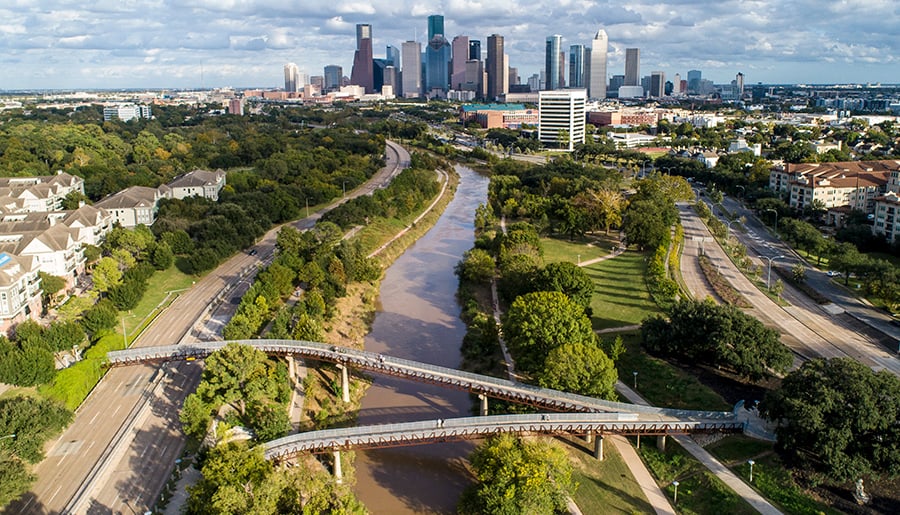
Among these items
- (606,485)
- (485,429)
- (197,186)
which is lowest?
(606,485)

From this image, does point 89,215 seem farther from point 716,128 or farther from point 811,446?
point 716,128

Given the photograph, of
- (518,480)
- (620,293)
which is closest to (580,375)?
(518,480)

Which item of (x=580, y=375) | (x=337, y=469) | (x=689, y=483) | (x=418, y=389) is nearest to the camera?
(x=689, y=483)

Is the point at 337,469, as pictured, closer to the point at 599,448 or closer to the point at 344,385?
the point at 344,385

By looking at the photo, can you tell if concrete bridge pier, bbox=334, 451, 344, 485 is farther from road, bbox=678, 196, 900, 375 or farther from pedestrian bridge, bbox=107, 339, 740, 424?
road, bbox=678, 196, 900, 375

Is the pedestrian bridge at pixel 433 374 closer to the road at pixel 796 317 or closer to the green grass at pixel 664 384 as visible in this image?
the green grass at pixel 664 384
